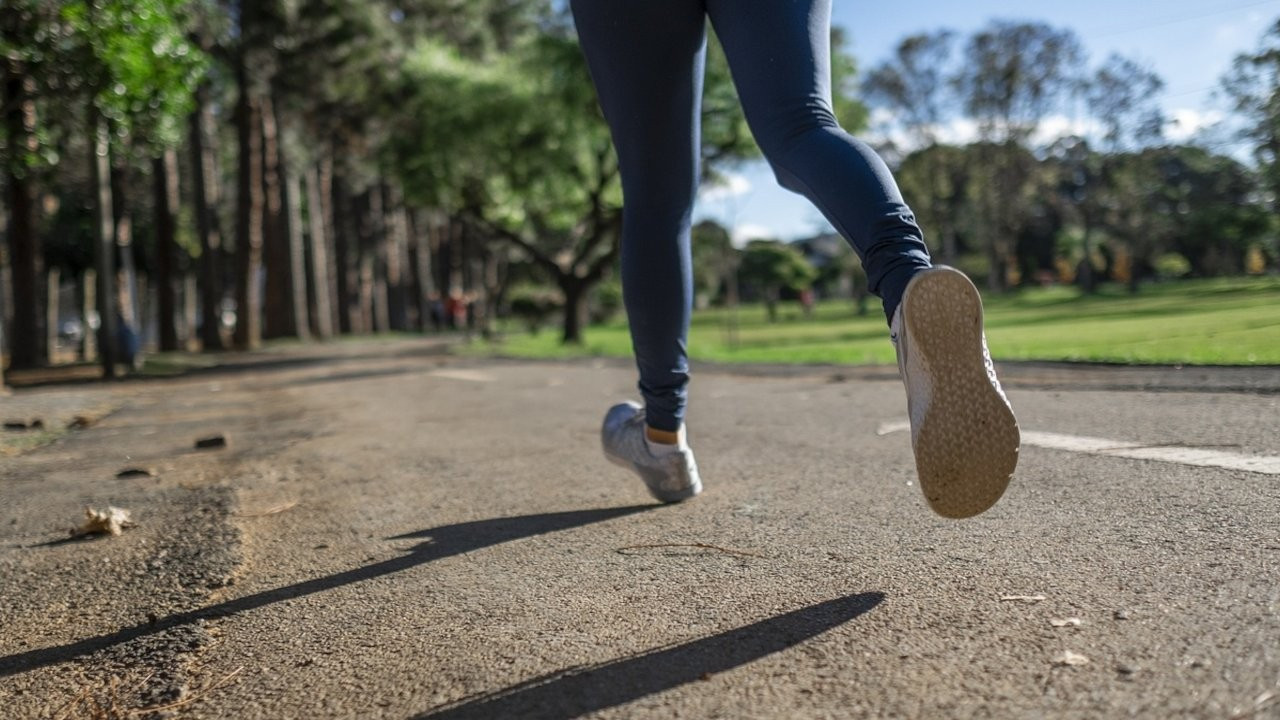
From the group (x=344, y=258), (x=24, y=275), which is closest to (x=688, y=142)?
(x=24, y=275)

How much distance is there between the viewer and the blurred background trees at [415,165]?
394 inches

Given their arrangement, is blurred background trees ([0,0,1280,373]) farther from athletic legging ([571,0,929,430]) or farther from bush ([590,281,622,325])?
athletic legging ([571,0,929,430])

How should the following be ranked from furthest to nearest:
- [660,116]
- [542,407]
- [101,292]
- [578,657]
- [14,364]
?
[14,364] < [101,292] < [542,407] < [660,116] < [578,657]

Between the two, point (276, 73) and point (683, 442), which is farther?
point (276, 73)

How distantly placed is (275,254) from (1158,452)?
30.9 meters

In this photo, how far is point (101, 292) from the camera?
14.5 metres

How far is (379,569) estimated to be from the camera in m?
2.10

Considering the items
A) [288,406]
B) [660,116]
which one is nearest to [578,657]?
[660,116]

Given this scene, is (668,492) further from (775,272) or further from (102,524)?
(775,272)

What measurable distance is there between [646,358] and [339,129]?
3273 cm

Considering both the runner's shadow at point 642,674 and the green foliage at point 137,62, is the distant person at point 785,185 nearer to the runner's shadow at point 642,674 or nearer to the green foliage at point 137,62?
the runner's shadow at point 642,674

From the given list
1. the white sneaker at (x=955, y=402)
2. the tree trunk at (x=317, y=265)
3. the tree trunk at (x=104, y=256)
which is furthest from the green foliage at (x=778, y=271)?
the white sneaker at (x=955, y=402)

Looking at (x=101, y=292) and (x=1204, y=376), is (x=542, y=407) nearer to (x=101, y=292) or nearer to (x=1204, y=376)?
(x=1204, y=376)

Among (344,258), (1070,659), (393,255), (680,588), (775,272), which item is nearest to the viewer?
(1070,659)
